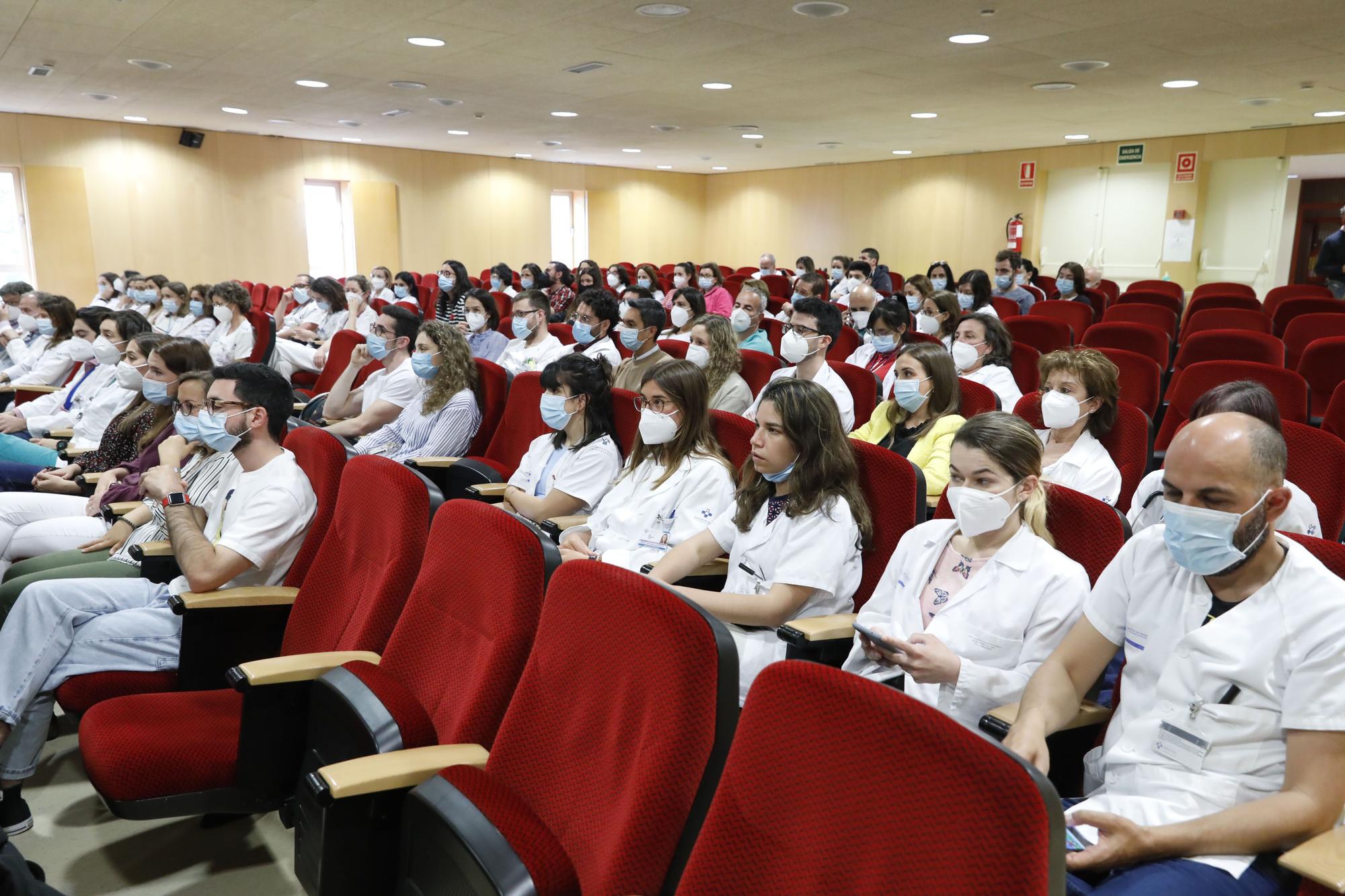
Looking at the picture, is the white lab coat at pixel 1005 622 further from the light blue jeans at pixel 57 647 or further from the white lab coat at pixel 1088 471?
the light blue jeans at pixel 57 647

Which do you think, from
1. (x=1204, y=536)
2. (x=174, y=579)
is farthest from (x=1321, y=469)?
(x=174, y=579)

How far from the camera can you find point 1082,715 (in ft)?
5.98

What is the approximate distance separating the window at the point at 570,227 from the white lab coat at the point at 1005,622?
59.6ft

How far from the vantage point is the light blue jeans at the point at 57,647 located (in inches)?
91.1

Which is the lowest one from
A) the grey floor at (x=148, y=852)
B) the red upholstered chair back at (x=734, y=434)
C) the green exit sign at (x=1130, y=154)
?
the grey floor at (x=148, y=852)

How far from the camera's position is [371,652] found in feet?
7.07

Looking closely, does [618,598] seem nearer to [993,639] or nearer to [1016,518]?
[993,639]

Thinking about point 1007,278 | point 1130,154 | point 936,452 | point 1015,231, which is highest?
point 1130,154

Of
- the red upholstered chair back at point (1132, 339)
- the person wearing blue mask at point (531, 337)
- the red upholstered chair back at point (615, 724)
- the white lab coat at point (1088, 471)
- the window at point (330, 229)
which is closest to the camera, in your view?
the red upholstered chair back at point (615, 724)

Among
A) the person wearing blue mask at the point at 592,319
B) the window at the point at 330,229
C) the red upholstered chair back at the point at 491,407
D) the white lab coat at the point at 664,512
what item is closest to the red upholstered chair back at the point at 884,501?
the white lab coat at the point at 664,512

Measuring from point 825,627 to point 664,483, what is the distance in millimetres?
910

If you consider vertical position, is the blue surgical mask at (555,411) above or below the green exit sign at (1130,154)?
below

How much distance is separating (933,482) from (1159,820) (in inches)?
68.8

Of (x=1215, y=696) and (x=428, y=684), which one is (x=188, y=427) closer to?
(x=428, y=684)
